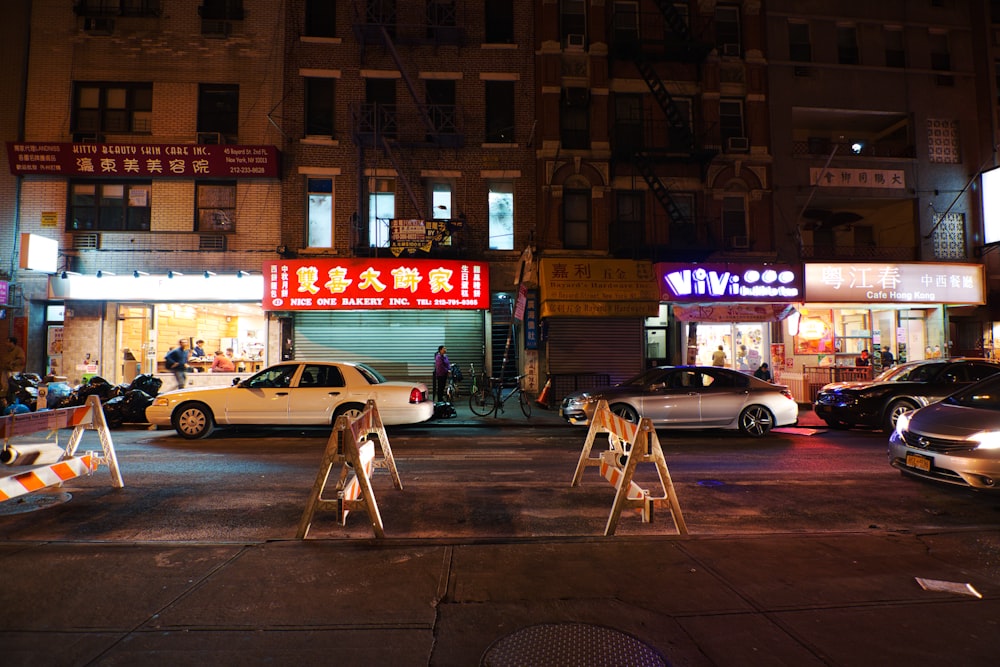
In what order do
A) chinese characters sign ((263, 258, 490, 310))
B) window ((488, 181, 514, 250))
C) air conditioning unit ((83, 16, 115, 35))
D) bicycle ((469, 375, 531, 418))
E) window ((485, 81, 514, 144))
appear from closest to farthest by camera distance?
bicycle ((469, 375, 531, 418)) < chinese characters sign ((263, 258, 490, 310)) < air conditioning unit ((83, 16, 115, 35)) < window ((488, 181, 514, 250)) < window ((485, 81, 514, 144))

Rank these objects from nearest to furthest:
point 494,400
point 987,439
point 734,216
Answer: point 987,439 → point 494,400 → point 734,216

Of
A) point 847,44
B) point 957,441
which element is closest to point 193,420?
point 957,441

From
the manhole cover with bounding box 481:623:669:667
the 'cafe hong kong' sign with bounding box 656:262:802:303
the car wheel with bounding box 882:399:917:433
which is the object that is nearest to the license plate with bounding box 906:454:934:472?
the manhole cover with bounding box 481:623:669:667

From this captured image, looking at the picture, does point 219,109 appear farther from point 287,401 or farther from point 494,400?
point 494,400

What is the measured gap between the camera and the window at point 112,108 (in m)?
16.9

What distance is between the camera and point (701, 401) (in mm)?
11070

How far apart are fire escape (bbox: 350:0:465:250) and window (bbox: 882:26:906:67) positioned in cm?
1551

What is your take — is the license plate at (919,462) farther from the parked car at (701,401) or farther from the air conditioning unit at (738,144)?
the air conditioning unit at (738,144)

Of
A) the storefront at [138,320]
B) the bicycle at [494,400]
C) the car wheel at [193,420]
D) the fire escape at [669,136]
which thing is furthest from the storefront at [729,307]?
the storefront at [138,320]

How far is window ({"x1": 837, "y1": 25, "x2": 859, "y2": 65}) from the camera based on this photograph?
62.7 feet

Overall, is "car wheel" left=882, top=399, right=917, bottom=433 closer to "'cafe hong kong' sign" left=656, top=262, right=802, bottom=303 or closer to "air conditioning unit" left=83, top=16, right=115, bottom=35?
"'cafe hong kong' sign" left=656, top=262, right=802, bottom=303

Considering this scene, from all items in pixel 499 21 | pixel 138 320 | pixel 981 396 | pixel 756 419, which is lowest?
pixel 756 419

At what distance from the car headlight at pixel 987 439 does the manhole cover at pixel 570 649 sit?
17.8 ft

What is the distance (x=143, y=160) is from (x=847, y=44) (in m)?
24.4
